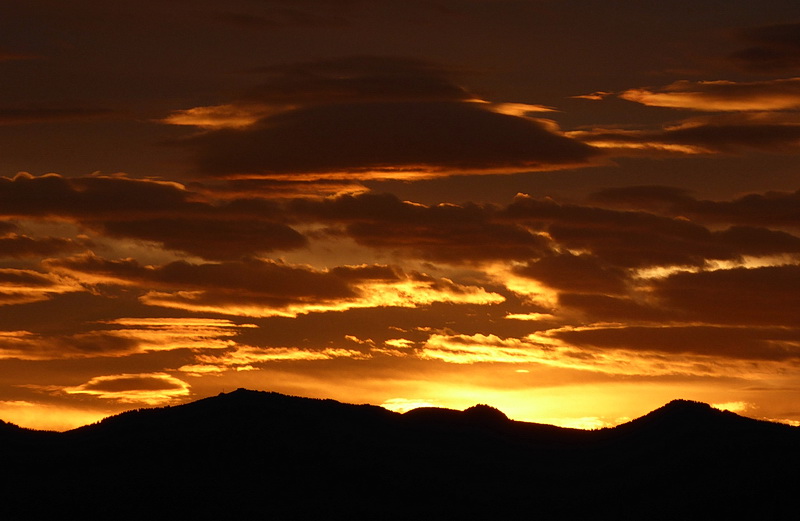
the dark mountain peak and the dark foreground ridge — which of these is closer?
the dark foreground ridge

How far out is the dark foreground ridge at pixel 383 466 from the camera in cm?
12625

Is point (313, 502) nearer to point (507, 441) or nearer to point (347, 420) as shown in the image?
point (347, 420)

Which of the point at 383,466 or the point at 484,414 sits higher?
the point at 484,414

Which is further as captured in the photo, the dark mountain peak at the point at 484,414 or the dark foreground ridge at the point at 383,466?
the dark mountain peak at the point at 484,414

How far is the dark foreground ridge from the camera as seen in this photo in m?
126

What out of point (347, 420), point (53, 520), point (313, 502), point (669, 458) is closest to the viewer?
point (53, 520)

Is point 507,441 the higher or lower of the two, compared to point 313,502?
higher

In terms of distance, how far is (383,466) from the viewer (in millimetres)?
138500

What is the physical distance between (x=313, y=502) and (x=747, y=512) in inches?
1803

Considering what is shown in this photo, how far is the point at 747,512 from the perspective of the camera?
122 m

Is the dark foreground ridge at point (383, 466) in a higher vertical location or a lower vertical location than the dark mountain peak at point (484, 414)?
lower

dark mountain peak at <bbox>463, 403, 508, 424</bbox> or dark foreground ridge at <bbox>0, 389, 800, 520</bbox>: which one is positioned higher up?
dark mountain peak at <bbox>463, 403, 508, 424</bbox>

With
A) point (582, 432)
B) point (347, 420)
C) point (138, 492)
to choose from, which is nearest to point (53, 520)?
point (138, 492)

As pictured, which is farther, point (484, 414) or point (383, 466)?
point (484, 414)
